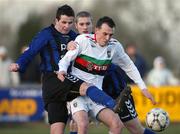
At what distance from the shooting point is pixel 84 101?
463 inches

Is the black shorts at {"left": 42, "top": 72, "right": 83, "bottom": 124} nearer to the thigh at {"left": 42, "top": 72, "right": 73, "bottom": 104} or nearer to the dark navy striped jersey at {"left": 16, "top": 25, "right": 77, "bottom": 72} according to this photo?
the thigh at {"left": 42, "top": 72, "right": 73, "bottom": 104}

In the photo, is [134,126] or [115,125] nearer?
[115,125]

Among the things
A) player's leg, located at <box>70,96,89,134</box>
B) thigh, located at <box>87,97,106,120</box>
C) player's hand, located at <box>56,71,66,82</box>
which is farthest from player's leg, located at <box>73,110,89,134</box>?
player's hand, located at <box>56,71,66,82</box>

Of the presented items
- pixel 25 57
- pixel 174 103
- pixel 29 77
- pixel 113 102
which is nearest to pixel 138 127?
pixel 113 102

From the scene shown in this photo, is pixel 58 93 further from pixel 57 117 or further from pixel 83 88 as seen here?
pixel 83 88

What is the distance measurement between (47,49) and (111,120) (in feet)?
4.44

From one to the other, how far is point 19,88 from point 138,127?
24.8ft

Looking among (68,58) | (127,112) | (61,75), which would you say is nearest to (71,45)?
(68,58)

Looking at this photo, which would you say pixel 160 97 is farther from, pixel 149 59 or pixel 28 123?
pixel 149 59

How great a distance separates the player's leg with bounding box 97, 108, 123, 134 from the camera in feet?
37.4

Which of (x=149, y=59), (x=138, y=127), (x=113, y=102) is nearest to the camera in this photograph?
(x=113, y=102)

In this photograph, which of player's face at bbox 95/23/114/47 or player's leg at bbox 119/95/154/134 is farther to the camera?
player's leg at bbox 119/95/154/134

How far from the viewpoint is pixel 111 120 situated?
11422 millimetres

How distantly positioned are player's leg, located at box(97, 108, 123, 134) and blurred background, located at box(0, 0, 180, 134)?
67.9ft
